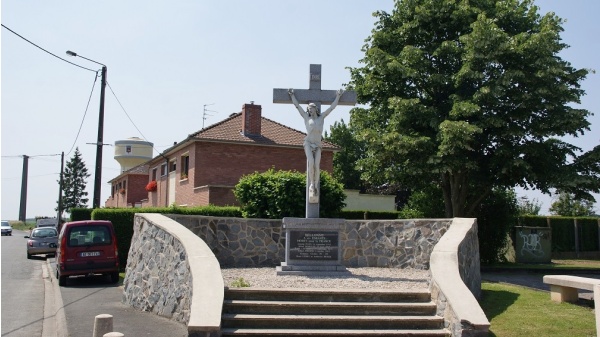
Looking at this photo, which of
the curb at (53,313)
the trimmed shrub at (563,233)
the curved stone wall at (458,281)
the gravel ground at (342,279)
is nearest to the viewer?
the curved stone wall at (458,281)

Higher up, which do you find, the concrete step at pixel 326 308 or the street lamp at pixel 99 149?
the street lamp at pixel 99 149

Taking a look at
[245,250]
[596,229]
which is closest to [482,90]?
[245,250]

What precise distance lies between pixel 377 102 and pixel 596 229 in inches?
655

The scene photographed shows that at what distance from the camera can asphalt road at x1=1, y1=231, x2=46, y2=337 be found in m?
9.88

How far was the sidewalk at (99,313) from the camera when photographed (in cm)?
874

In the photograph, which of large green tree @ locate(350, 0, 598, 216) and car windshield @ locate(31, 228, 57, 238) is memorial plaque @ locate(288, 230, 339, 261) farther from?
car windshield @ locate(31, 228, 57, 238)

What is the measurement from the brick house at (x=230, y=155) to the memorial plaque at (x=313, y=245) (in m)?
14.9

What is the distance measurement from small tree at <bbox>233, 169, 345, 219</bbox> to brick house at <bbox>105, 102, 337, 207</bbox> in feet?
28.0

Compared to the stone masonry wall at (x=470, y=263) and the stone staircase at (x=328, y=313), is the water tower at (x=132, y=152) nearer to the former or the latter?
the stone masonry wall at (x=470, y=263)

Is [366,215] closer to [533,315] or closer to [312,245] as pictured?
[312,245]

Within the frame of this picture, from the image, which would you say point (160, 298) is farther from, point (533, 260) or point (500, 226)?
point (533, 260)

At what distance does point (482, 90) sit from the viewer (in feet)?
58.0

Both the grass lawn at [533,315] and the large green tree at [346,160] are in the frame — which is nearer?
the grass lawn at [533,315]

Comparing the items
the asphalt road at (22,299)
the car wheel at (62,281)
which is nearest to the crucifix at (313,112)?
the asphalt road at (22,299)
